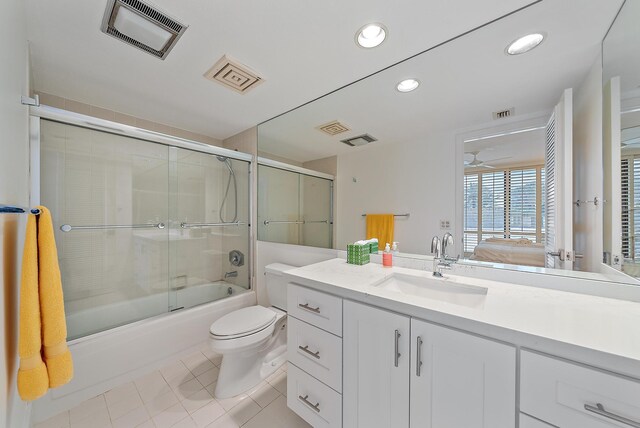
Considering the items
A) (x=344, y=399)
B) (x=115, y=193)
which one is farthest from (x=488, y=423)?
(x=115, y=193)

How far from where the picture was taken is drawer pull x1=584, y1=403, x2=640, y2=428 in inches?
21.0

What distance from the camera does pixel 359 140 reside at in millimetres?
1707

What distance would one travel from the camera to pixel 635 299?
872 mm

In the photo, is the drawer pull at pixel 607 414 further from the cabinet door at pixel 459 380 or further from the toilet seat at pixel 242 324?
the toilet seat at pixel 242 324

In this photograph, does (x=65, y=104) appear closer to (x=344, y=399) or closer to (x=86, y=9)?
(x=86, y=9)

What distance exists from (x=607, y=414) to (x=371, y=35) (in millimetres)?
1639

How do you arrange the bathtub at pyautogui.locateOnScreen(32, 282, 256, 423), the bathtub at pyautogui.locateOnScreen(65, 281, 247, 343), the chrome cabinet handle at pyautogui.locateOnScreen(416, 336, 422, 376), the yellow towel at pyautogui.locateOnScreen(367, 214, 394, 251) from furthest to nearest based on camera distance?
the bathtub at pyautogui.locateOnScreen(65, 281, 247, 343)
the yellow towel at pyautogui.locateOnScreen(367, 214, 394, 251)
the bathtub at pyautogui.locateOnScreen(32, 282, 256, 423)
the chrome cabinet handle at pyautogui.locateOnScreen(416, 336, 422, 376)

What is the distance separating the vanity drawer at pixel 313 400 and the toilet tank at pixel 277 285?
2.64 ft

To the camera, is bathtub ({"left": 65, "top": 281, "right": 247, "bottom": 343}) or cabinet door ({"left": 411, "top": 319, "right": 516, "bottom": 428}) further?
bathtub ({"left": 65, "top": 281, "right": 247, "bottom": 343})

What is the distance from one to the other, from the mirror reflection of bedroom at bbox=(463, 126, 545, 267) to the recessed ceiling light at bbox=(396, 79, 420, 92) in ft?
1.70

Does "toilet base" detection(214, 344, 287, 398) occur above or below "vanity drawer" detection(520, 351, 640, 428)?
below

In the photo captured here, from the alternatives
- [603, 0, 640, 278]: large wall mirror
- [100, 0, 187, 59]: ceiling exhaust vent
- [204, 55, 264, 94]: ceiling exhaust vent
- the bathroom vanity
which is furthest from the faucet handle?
[100, 0, 187, 59]: ceiling exhaust vent

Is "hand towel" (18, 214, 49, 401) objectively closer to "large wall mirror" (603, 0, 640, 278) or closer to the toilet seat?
the toilet seat

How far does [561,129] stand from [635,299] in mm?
744
